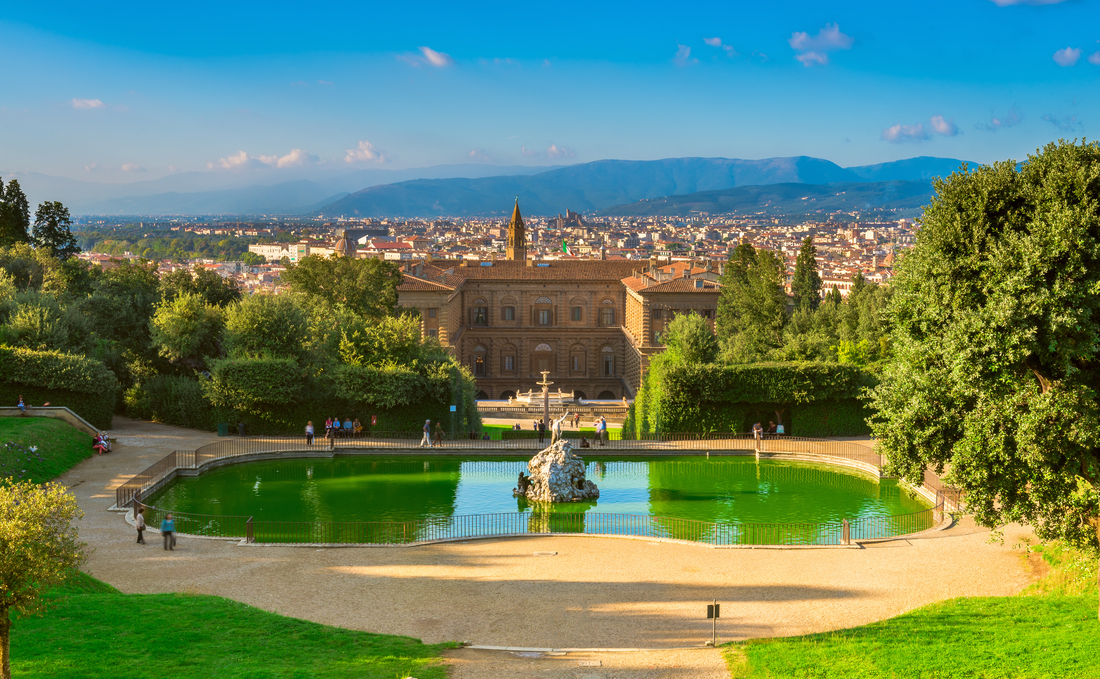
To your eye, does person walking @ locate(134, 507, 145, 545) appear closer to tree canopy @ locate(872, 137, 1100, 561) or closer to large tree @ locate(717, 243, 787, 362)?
tree canopy @ locate(872, 137, 1100, 561)

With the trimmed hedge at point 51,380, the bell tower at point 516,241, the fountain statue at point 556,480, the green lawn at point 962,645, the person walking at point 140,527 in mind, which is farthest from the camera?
the bell tower at point 516,241

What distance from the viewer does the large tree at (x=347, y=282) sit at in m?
48.1

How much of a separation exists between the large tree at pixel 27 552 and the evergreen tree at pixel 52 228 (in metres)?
48.6

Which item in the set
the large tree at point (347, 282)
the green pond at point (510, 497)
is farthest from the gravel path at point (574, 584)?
the large tree at point (347, 282)

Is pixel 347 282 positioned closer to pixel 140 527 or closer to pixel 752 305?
pixel 752 305

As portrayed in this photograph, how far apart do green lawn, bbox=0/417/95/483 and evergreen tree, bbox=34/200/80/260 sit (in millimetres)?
27878

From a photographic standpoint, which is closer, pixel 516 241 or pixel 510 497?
pixel 510 497

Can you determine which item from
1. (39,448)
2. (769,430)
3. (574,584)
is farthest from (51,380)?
(769,430)

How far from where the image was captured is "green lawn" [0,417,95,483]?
87.1ft

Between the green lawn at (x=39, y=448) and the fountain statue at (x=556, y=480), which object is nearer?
the green lawn at (x=39, y=448)

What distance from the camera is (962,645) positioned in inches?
565

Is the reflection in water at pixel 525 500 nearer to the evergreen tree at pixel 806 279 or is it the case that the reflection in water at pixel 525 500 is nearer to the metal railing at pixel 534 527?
the metal railing at pixel 534 527

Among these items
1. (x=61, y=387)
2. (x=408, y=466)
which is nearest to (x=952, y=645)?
(x=408, y=466)

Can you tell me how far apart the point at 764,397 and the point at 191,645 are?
27.1 metres
